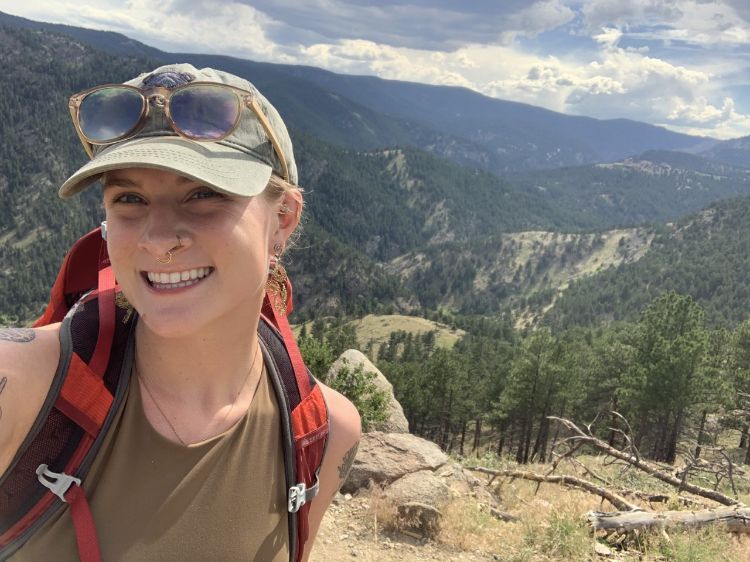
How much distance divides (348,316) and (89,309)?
506 ft

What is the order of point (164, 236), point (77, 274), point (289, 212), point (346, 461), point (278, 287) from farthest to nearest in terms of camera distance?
point (278, 287), point (346, 461), point (77, 274), point (289, 212), point (164, 236)

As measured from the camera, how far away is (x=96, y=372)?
1769 millimetres

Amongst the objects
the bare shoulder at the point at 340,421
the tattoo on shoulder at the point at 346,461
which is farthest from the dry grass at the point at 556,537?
the bare shoulder at the point at 340,421

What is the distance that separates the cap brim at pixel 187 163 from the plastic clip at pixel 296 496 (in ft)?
4.03

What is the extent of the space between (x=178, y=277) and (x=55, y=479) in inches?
29.8

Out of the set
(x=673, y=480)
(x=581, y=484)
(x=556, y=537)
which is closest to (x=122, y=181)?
(x=556, y=537)

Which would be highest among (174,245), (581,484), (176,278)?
(174,245)

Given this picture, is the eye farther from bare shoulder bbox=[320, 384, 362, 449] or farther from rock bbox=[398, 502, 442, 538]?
rock bbox=[398, 502, 442, 538]

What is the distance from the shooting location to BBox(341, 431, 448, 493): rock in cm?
919

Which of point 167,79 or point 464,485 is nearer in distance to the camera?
point 167,79

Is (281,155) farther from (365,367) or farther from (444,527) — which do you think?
(365,367)

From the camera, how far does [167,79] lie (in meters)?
2.06

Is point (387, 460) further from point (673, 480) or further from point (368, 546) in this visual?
point (673, 480)

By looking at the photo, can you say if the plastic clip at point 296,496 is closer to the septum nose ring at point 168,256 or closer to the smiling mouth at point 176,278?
the smiling mouth at point 176,278
